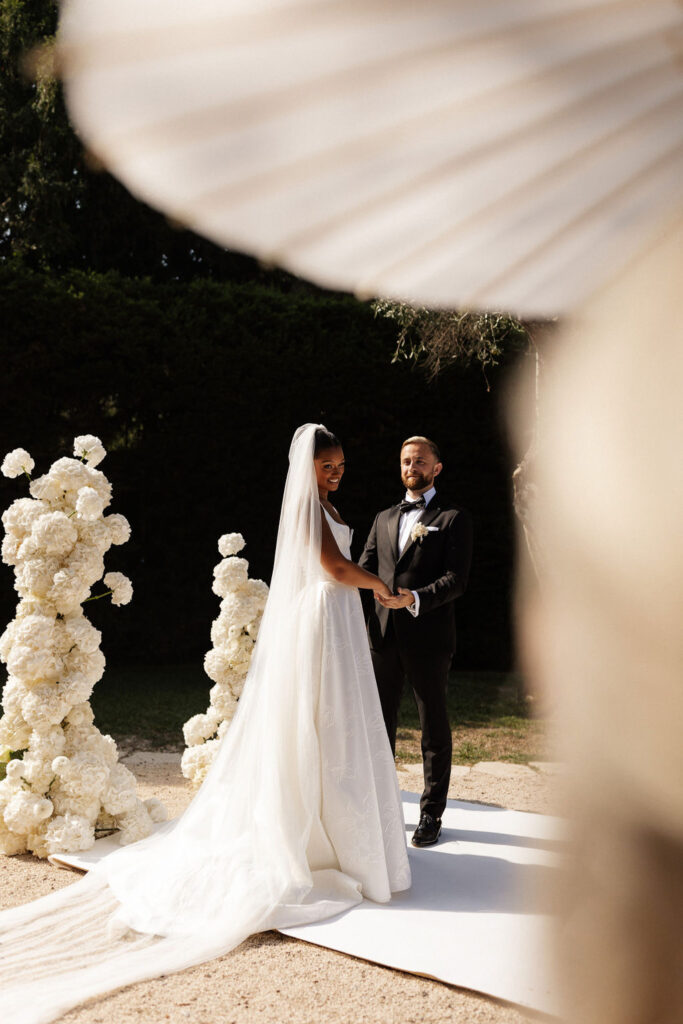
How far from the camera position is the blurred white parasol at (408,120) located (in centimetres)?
70

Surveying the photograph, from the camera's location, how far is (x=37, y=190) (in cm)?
1007

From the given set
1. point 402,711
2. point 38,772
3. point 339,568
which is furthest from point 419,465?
point 402,711

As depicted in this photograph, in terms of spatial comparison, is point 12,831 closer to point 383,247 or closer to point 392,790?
point 392,790

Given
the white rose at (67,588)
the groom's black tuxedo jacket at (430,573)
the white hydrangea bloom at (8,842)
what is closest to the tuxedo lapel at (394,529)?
the groom's black tuxedo jacket at (430,573)

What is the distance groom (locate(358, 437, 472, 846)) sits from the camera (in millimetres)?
3633

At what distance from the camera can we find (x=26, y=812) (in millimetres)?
3389

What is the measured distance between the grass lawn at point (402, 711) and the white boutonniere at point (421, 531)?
179cm

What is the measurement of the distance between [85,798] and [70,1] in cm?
333

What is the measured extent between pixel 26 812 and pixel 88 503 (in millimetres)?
1334

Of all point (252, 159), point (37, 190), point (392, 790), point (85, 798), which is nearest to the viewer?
point (252, 159)

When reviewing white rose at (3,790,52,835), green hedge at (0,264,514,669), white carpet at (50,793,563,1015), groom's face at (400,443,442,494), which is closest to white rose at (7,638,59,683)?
white rose at (3,790,52,835)

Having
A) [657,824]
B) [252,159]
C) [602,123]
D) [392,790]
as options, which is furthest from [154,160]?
Result: [392,790]

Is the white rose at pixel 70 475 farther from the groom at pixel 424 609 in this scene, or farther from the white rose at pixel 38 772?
the groom at pixel 424 609

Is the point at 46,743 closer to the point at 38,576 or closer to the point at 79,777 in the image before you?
the point at 79,777
